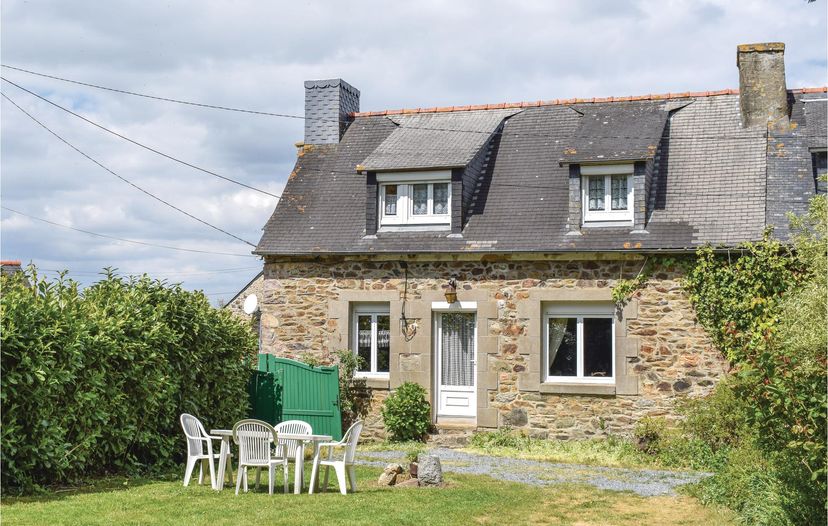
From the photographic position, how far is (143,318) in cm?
1269

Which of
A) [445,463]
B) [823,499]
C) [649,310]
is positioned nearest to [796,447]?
[823,499]

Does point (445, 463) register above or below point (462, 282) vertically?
below

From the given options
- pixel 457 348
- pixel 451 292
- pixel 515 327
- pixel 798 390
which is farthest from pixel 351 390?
pixel 798 390

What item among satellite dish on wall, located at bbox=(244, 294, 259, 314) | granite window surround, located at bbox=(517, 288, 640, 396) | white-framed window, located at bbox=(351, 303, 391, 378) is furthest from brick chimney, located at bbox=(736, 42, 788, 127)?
satellite dish on wall, located at bbox=(244, 294, 259, 314)

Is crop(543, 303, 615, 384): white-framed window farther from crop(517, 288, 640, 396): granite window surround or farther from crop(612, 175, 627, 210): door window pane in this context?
crop(612, 175, 627, 210): door window pane

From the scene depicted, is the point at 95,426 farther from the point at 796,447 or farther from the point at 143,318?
the point at 796,447

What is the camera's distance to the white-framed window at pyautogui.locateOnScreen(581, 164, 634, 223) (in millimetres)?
16578

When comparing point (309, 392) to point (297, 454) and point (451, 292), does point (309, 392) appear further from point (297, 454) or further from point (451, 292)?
point (297, 454)

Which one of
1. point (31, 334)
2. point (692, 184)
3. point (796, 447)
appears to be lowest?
point (796, 447)

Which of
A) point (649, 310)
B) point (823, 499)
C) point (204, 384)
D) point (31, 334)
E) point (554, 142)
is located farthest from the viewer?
point (554, 142)

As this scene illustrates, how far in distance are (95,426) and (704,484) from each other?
24.7ft

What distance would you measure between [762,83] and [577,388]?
6787 millimetres

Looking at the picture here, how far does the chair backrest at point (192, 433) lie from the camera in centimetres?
1163

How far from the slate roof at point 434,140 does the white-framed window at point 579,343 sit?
131 inches
